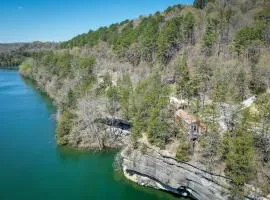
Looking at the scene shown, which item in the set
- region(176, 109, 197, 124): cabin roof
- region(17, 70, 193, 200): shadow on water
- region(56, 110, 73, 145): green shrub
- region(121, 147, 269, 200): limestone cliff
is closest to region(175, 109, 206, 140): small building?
region(176, 109, 197, 124): cabin roof

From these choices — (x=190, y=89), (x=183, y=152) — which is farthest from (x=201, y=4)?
(x=183, y=152)

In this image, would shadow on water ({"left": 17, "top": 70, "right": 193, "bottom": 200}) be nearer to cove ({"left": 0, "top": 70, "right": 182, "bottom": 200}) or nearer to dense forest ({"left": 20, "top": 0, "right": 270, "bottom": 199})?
cove ({"left": 0, "top": 70, "right": 182, "bottom": 200})

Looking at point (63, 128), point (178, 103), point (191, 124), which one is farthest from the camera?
point (63, 128)

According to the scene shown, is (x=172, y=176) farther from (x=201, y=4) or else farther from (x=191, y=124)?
(x=201, y=4)

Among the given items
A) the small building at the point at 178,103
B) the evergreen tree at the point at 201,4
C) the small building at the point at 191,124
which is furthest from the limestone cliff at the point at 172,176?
the evergreen tree at the point at 201,4

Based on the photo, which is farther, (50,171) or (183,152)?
(50,171)

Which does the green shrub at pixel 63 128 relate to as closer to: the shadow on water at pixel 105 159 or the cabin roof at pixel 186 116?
the shadow on water at pixel 105 159
